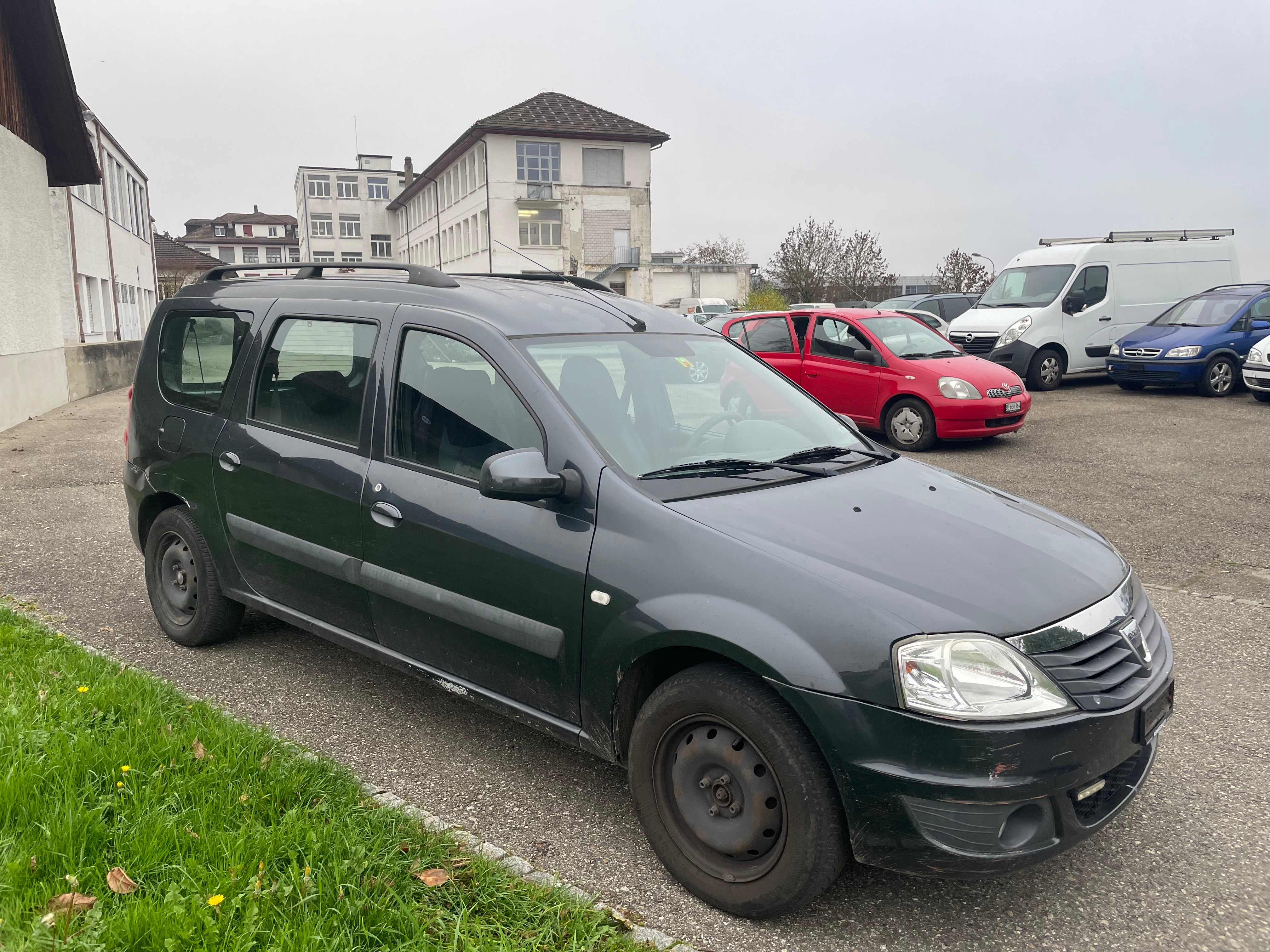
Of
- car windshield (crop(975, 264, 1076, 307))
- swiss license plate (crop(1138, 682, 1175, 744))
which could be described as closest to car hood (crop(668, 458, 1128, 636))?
swiss license plate (crop(1138, 682, 1175, 744))

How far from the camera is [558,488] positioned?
10.2 feet

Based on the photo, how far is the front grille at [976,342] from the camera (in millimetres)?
17094

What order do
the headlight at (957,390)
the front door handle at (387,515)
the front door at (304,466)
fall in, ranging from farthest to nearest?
the headlight at (957,390), the front door at (304,466), the front door handle at (387,515)

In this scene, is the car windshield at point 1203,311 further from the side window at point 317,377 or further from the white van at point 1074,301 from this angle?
the side window at point 317,377

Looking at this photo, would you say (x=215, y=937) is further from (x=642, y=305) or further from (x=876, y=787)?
(x=642, y=305)

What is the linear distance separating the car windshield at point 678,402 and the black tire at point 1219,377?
14992mm

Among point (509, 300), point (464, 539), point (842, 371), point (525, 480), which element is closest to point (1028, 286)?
point (842, 371)

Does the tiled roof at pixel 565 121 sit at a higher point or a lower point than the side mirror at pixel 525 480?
higher

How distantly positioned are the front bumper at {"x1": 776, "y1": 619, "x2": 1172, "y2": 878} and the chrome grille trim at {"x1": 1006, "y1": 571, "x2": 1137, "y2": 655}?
194mm

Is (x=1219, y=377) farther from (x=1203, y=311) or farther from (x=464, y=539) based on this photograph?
(x=464, y=539)

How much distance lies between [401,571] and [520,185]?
59.4 metres

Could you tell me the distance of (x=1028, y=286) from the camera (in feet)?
58.5

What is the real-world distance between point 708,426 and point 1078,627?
4.95ft

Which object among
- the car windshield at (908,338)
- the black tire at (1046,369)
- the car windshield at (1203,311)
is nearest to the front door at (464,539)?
the car windshield at (908,338)
